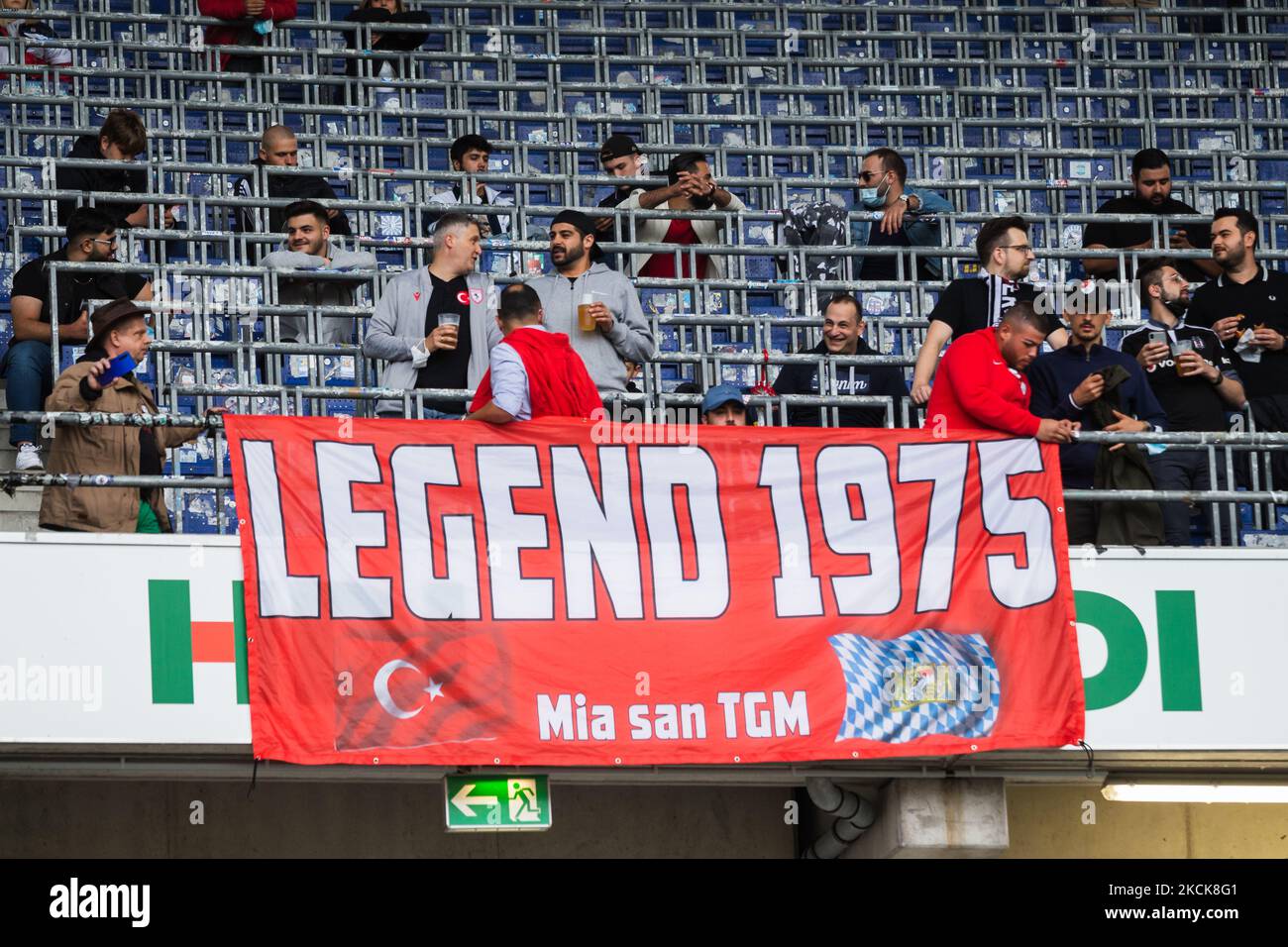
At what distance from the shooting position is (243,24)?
48.2 ft

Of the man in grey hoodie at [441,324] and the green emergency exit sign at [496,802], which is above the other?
the man in grey hoodie at [441,324]

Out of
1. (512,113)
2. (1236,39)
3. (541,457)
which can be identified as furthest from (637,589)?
(1236,39)

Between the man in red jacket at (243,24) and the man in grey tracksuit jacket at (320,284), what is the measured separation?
3256mm

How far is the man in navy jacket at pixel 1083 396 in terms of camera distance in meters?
10.3

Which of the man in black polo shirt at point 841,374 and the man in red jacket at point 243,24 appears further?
the man in red jacket at point 243,24

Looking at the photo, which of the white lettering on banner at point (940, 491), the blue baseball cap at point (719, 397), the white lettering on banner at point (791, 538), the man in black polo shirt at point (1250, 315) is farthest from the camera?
the man in black polo shirt at point (1250, 315)

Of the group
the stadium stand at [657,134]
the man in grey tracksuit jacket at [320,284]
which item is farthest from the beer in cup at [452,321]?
the man in grey tracksuit jacket at [320,284]

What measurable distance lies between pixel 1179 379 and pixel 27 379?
17.5ft

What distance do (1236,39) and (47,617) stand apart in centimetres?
1022

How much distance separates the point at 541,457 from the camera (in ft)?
31.9

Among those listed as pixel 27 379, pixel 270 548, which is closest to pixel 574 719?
pixel 270 548

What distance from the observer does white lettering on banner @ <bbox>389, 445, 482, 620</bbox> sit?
31.2 feet

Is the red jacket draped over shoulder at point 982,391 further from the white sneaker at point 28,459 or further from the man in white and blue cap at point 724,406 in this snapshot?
the white sneaker at point 28,459

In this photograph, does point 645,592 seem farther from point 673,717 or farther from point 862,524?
point 862,524
